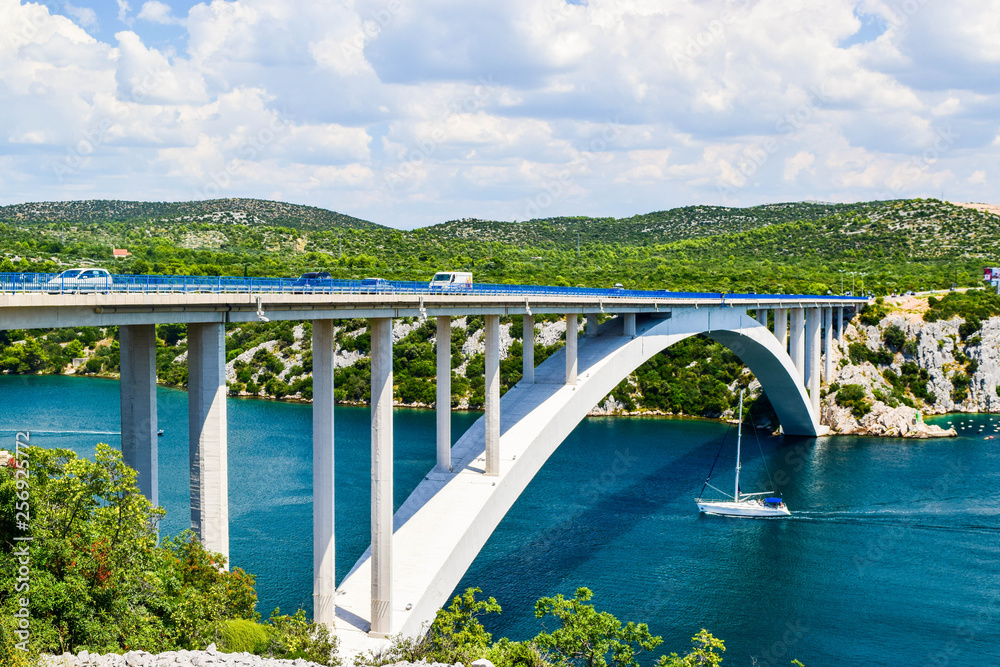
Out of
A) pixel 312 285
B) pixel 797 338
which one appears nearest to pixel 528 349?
pixel 312 285

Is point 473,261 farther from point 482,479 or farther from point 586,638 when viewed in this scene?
point 586,638

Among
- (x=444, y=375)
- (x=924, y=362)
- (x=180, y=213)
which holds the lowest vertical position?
(x=924, y=362)

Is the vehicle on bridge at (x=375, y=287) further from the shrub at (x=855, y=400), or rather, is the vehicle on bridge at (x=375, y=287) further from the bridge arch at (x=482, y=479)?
the shrub at (x=855, y=400)

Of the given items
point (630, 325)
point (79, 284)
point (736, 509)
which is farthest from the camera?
point (736, 509)

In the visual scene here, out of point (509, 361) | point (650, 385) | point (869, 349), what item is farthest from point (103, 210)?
point (869, 349)

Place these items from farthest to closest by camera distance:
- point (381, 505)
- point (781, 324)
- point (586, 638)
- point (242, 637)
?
point (781, 324) < point (381, 505) < point (586, 638) < point (242, 637)

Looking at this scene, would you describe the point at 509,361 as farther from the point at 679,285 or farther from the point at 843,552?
the point at 843,552

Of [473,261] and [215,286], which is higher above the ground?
[473,261]
